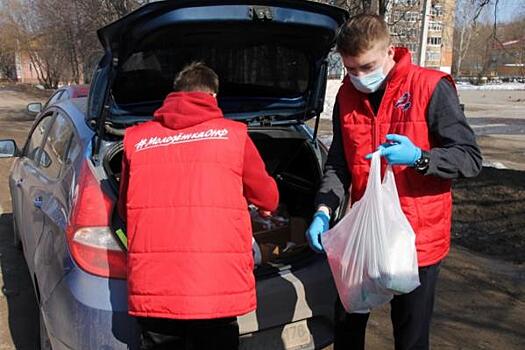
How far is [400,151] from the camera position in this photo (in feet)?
6.77

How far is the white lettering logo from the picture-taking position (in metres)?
2.12

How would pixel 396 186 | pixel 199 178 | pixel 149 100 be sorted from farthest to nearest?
pixel 149 100 < pixel 396 186 < pixel 199 178

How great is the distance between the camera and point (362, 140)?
7.80ft

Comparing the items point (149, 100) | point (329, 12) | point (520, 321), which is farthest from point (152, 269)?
point (520, 321)

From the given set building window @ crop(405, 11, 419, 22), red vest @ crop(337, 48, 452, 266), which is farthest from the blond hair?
building window @ crop(405, 11, 419, 22)

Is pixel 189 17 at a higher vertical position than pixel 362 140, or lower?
higher

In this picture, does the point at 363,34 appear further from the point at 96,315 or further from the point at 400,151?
the point at 96,315

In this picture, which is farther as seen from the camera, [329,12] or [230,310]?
[329,12]

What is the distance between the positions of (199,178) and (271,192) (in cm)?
40

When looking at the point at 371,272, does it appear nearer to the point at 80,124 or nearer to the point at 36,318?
the point at 80,124

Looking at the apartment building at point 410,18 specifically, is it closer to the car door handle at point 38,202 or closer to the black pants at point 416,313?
the car door handle at point 38,202

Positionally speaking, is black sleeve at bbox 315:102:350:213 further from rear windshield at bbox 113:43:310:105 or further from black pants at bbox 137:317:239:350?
rear windshield at bbox 113:43:310:105

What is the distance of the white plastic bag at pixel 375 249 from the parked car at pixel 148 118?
43 cm

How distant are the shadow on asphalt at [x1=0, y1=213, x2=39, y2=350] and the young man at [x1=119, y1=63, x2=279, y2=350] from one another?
178cm
